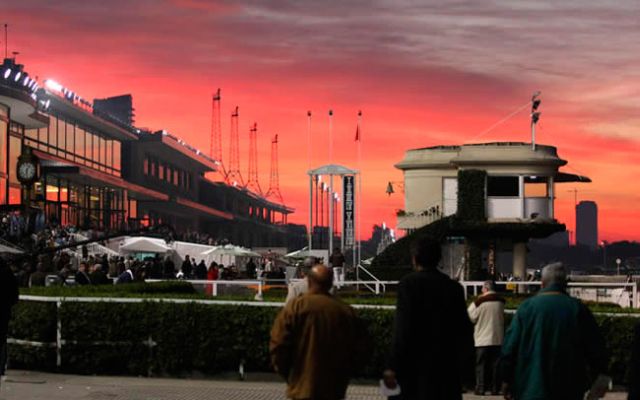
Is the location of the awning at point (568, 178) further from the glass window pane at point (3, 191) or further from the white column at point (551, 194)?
the glass window pane at point (3, 191)

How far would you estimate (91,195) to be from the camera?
83.1 m

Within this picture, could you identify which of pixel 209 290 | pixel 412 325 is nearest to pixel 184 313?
pixel 412 325

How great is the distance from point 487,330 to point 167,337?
15.5 ft

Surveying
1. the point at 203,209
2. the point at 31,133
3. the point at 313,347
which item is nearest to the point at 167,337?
the point at 313,347

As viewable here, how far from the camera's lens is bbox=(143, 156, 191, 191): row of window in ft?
342

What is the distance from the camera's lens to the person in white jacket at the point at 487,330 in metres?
16.1

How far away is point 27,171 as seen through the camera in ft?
155

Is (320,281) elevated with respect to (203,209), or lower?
lower

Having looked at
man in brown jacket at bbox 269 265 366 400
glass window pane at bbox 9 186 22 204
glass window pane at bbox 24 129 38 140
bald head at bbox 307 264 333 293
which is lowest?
man in brown jacket at bbox 269 265 366 400

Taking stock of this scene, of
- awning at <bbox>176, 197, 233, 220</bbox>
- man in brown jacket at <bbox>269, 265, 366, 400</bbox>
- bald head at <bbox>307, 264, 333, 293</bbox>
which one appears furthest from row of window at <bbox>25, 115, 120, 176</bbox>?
man in brown jacket at <bbox>269, 265, 366, 400</bbox>

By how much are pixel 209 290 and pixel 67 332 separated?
15.5 m

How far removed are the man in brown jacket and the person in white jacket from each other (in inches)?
307

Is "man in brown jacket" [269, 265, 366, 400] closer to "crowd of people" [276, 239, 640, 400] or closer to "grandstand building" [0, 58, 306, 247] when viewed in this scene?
"crowd of people" [276, 239, 640, 400]

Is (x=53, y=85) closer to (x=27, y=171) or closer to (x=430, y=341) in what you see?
(x=27, y=171)
